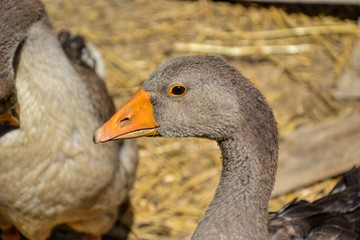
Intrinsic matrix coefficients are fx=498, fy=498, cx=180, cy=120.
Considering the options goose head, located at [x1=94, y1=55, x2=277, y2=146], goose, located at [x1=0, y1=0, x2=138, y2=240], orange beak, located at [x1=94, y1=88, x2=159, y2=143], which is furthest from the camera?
goose, located at [x1=0, y1=0, x2=138, y2=240]

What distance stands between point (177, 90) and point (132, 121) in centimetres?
27

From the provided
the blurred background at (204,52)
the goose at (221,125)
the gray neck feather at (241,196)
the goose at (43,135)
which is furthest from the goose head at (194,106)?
the blurred background at (204,52)

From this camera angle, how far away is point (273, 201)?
4.29 meters

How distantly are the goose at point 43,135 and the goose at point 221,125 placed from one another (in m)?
0.65

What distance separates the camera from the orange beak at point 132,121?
2379mm

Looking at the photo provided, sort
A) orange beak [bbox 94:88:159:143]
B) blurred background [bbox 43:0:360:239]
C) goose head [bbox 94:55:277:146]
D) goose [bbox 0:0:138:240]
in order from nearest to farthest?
goose head [bbox 94:55:277:146], orange beak [bbox 94:88:159:143], goose [bbox 0:0:138:240], blurred background [bbox 43:0:360:239]

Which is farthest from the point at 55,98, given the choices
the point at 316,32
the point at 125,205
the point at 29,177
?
→ the point at 316,32

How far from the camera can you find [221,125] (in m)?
2.31

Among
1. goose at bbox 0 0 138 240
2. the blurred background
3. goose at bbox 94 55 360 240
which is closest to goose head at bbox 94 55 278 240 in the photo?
goose at bbox 94 55 360 240

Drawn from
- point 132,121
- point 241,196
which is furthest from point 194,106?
point 241,196

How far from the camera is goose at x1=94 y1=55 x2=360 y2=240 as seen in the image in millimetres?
2268

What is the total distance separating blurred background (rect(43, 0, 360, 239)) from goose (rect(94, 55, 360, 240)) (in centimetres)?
175

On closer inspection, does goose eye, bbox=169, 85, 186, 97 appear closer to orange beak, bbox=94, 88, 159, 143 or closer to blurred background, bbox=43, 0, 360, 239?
orange beak, bbox=94, 88, 159, 143

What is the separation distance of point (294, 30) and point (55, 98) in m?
3.99
